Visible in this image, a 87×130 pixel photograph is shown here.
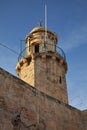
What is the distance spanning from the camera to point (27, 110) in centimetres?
1066

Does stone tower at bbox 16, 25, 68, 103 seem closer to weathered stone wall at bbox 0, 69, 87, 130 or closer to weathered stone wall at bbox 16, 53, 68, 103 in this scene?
weathered stone wall at bbox 16, 53, 68, 103

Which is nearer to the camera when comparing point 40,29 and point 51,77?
point 51,77

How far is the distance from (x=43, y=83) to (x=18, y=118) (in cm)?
740

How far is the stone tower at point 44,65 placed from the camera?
57.5ft

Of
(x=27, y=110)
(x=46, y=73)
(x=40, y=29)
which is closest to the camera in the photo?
(x=27, y=110)

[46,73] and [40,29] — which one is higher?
[40,29]

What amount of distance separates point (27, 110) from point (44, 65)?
7.96 meters

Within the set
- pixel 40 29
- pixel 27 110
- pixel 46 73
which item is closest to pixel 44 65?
pixel 46 73

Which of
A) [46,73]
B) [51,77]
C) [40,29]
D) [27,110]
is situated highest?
[40,29]

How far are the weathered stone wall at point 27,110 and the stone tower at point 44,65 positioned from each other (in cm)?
495

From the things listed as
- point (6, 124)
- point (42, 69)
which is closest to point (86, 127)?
point (6, 124)

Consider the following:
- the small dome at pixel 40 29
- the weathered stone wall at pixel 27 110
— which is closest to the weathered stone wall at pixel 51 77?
the small dome at pixel 40 29

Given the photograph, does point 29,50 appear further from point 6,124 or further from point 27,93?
point 6,124

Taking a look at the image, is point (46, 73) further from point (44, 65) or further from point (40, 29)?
point (40, 29)
